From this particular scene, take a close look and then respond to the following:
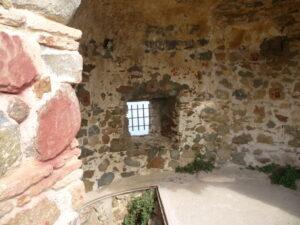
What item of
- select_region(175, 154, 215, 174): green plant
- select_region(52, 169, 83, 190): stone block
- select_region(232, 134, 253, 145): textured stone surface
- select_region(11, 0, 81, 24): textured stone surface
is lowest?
select_region(175, 154, 215, 174): green plant

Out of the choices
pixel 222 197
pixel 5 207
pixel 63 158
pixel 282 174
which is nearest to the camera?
pixel 5 207

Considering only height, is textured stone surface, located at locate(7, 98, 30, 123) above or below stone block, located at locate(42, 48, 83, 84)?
below

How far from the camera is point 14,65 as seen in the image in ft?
2.83

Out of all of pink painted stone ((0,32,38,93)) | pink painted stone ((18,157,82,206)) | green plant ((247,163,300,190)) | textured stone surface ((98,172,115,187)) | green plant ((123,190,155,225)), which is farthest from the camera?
textured stone surface ((98,172,115,187))

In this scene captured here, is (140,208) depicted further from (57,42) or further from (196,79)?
(57,42)


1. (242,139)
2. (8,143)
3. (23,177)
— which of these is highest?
(8,143)

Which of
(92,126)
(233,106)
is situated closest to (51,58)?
(92,126)

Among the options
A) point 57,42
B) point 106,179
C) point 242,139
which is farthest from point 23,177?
point 242,139

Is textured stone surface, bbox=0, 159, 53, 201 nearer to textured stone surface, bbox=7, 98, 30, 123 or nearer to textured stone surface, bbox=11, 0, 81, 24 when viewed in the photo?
textured stone surface, bbox=7, 98, 30, 123

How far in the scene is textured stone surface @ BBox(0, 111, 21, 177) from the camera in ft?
Answer: 2.77

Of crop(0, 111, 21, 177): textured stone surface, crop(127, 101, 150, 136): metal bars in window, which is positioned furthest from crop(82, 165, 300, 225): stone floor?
crop(0, 111, 21, 177): textured stone surface

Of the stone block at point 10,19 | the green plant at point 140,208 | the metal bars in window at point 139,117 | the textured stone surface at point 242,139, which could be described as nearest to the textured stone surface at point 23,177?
the stone block at point 10,19

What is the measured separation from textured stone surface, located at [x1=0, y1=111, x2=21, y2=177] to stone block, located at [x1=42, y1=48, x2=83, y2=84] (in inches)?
9.4

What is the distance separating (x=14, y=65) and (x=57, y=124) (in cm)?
25
